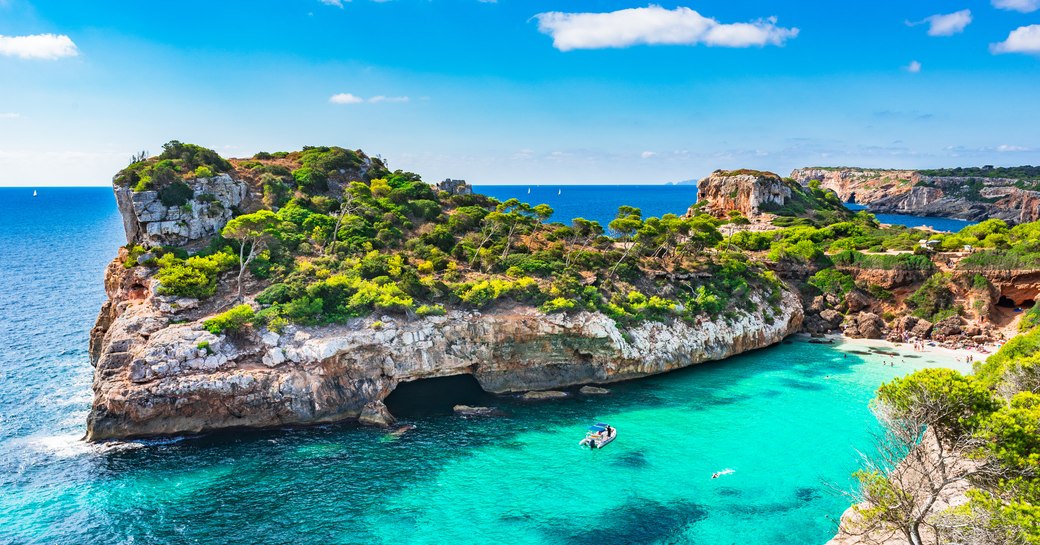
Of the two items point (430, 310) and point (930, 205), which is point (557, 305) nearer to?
point (430, 310)

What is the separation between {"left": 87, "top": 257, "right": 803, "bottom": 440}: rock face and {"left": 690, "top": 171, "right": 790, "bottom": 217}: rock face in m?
71.2

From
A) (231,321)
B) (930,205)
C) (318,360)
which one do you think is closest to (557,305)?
(318,360)

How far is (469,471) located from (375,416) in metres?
9.00

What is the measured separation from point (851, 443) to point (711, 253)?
105 ft

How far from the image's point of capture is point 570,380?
42625 mm

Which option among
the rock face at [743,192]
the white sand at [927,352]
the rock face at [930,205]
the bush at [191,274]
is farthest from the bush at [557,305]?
the rock face at [930,205]

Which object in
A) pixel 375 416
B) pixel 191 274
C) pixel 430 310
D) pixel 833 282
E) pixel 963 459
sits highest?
pixel 191 274

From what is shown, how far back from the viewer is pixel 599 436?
32.9 m

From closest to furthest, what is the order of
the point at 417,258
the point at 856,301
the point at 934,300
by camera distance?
the point at 417,258, the point at 934,300, the point at 856,301

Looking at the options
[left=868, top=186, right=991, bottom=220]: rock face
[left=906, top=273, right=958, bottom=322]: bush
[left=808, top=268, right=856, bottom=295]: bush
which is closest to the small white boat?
[left=808, top=268, right=856, bottom=295]: bush

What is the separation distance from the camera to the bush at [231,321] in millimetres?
35250

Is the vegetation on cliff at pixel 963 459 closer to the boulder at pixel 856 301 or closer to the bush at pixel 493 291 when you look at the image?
the bush at pixel 493 291

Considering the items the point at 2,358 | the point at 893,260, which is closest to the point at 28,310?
the point at 2,358

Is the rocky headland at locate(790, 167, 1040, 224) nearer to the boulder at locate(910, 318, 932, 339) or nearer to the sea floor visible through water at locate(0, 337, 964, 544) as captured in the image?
the boulder at locate(910, 318, 932, 339)
